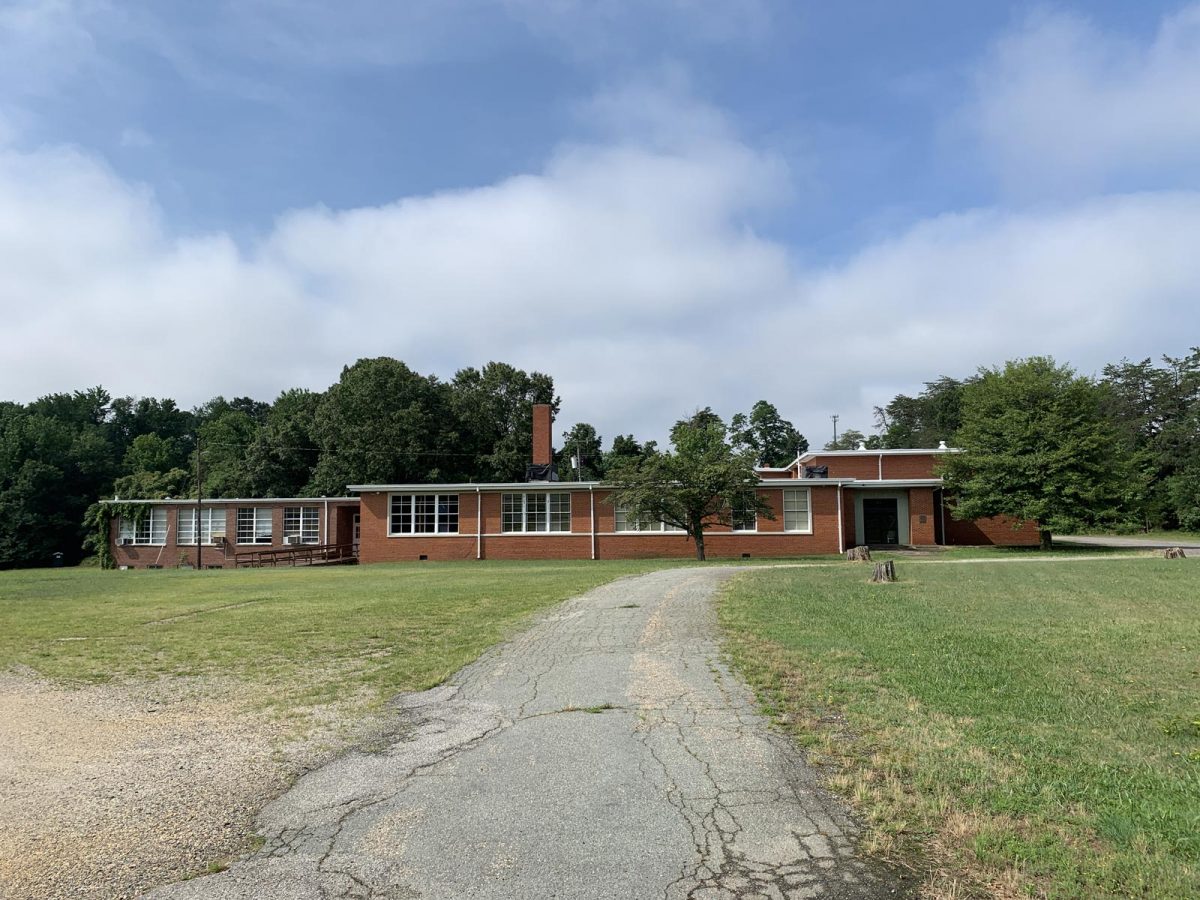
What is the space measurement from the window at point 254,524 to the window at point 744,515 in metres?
24.5

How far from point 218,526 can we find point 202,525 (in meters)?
0.82

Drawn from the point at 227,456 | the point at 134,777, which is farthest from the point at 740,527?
the point at 227,456

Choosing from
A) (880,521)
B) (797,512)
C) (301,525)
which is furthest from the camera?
(301,525)

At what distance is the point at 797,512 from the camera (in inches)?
1265

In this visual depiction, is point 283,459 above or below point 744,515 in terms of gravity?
above

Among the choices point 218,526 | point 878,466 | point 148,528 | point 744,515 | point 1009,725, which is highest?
point 878,466

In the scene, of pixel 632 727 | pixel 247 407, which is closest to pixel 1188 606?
pixel 632 727

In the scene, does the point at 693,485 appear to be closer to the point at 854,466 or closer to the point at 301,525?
the point at 854,466

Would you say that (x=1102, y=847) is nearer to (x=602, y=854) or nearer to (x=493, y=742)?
(x=602, y=854)

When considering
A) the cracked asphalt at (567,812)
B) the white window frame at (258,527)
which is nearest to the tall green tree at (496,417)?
the white window frame at (258,527)

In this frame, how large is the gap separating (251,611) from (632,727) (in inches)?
413

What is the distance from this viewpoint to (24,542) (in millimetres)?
53625

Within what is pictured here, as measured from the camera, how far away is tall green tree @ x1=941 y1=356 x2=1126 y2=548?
2927cm

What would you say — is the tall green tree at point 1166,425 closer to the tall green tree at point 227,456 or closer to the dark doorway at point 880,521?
the dark doorway at point 880,521
